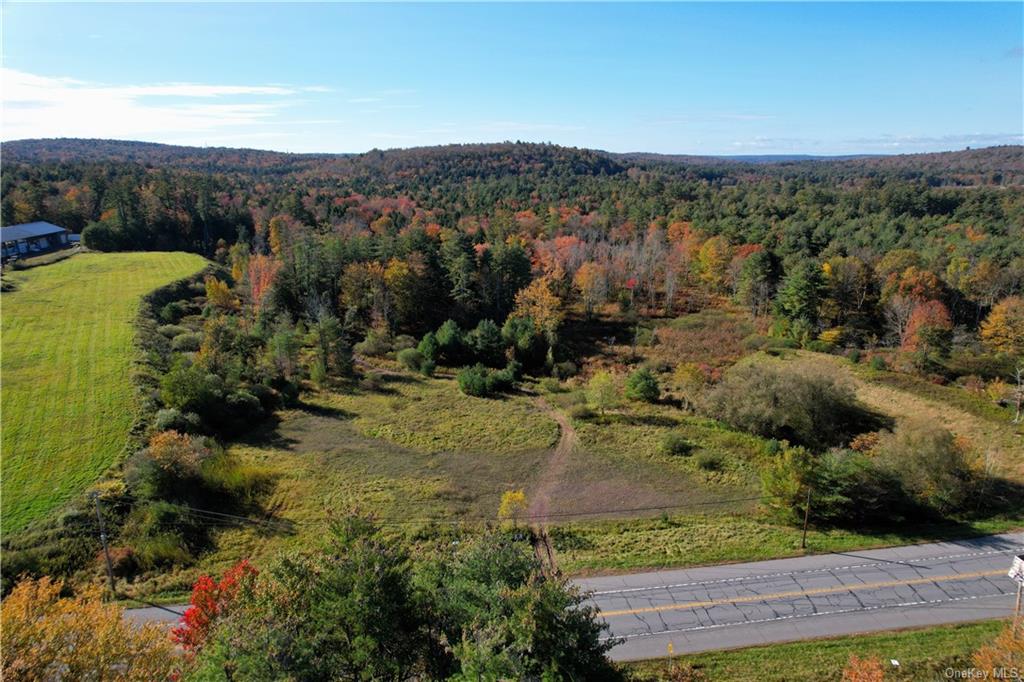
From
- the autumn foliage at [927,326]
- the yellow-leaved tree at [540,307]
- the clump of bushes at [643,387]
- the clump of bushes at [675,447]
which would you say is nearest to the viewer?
the clump of bushes at [675,447]

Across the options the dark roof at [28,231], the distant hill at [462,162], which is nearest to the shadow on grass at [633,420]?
the dark roof at [28,231]

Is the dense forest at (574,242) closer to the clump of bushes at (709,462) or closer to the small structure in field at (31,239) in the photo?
the small structure in field at (31,239)

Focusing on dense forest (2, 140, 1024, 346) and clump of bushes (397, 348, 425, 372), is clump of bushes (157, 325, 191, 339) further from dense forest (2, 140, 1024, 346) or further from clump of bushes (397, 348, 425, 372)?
clump of bushes (397, 348, 425, 372)

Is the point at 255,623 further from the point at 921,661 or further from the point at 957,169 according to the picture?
the point at 957,169

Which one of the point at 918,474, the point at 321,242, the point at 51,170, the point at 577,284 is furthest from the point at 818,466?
the point at 51,170

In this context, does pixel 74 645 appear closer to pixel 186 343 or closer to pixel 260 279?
pixel 186 343

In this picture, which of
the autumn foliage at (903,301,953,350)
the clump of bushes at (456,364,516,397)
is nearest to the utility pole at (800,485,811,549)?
the clump of bushes at (456,364,516,397)
